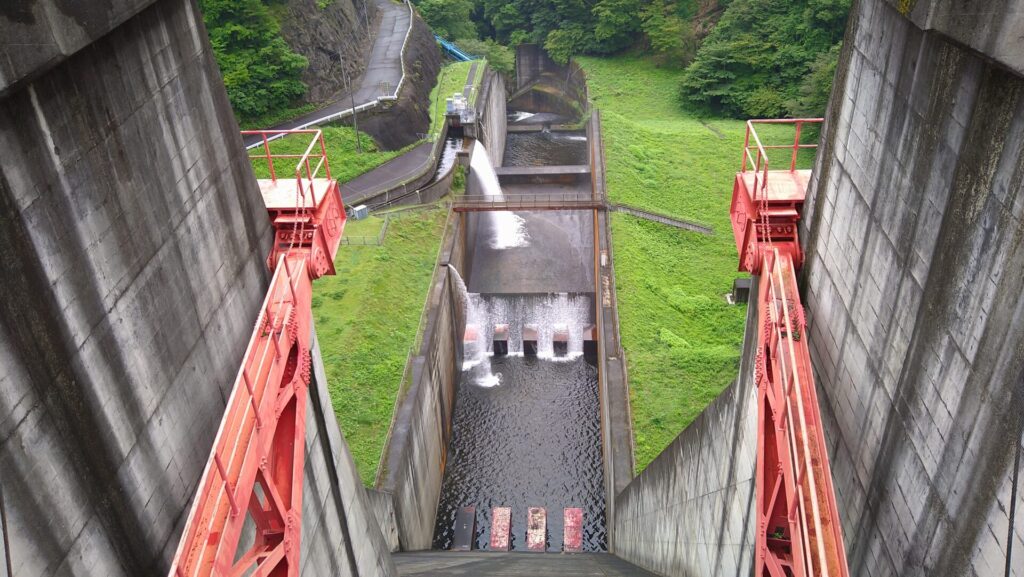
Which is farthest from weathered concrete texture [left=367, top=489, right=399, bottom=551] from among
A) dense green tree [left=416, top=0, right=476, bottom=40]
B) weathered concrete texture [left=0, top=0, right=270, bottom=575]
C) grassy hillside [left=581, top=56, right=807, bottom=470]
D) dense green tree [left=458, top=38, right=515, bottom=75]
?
dense green tree [left=416, top=0, right=476, bottom=40]

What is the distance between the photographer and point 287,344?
929 centimetres

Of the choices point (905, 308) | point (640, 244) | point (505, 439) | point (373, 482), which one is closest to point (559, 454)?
point (505, 439)

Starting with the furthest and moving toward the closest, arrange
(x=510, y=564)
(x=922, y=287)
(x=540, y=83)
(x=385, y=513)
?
(x=540, y=83) < (x=510, y=564) < (x=385, y=513) < (x=922, y=287)

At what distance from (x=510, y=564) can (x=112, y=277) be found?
558 inches

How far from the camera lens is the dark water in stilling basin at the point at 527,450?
2222 centimetres

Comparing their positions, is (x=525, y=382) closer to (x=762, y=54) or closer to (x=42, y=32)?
(x=42, y=32)

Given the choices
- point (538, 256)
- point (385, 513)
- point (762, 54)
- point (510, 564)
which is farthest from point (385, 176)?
point (762, 54)

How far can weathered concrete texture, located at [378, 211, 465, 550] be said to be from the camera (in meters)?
18.7

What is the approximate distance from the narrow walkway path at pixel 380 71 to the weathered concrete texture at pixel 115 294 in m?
26.2

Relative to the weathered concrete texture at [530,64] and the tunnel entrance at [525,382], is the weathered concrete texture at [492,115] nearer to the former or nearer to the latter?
the tunnel entrance at [525,382]

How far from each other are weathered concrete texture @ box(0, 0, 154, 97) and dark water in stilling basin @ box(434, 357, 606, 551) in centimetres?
1794

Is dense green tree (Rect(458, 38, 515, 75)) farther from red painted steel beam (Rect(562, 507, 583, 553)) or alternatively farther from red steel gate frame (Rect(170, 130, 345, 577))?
red steel gate frame (Rect(170, 130, 345, 577))

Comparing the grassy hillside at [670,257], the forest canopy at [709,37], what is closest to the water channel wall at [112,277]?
the grassy hillside at [670,257]

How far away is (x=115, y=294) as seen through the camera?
6895 mm
